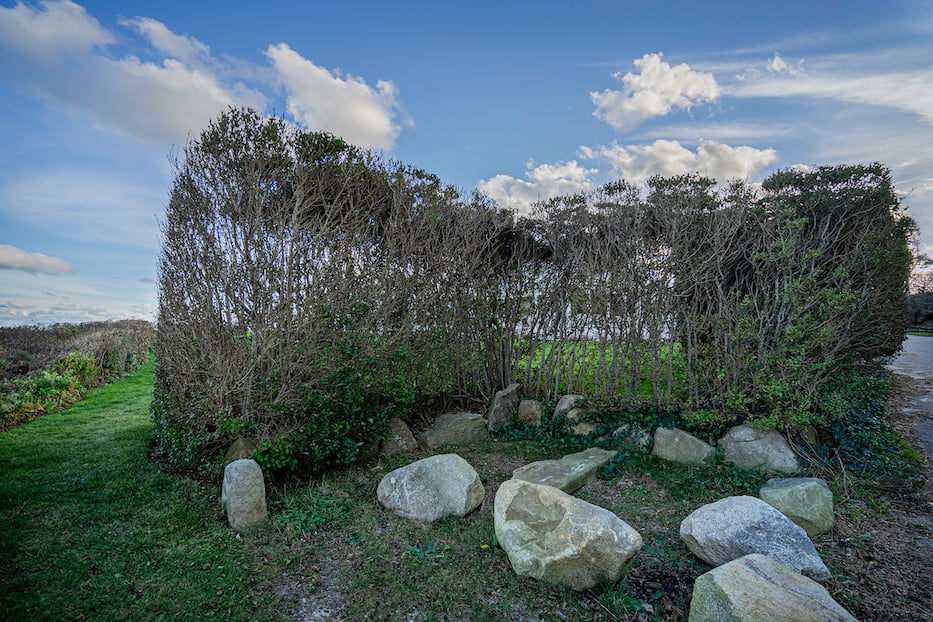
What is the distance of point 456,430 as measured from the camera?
7.46 m

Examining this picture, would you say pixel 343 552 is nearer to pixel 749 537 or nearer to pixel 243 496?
pixel 243 496

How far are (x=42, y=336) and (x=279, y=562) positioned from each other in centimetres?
1435

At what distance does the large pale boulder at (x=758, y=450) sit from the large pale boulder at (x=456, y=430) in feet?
12.1

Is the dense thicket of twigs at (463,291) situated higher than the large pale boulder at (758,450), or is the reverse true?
the dense thicket of twigs at (463,291)

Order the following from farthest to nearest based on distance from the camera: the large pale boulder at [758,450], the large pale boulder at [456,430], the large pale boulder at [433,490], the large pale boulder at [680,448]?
the large pale boulder at [456,430] → the large pale boulder at [680,448] → the large pale boulder at [758,450] → the large pale boulder at [433,490]

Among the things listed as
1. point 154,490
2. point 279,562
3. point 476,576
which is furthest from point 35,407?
point 476,576

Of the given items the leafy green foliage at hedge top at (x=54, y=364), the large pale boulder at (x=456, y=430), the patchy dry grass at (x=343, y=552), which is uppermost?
the leafy green foliage at hedge top at (x=54, y=364)

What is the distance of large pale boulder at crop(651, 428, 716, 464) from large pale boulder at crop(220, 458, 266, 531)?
17.0 feet

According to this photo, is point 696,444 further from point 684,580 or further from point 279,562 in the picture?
point 279,562

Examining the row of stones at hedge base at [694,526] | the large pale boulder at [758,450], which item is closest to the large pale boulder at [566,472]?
the row of stones at hedge base at [694,526]

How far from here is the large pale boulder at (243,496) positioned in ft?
14.4

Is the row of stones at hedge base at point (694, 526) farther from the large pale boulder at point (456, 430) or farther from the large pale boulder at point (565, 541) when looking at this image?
the large pale boulder at point (456, 430)

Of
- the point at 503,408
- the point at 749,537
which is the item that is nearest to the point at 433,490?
the point at 749,537

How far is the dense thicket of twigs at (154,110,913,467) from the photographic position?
552 cm
